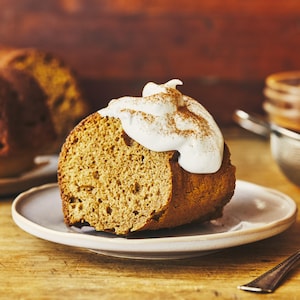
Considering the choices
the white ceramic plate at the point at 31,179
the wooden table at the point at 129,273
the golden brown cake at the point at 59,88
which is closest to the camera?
the wooden table at the point at 129,273

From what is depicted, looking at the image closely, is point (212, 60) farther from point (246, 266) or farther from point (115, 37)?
point (246, 266)

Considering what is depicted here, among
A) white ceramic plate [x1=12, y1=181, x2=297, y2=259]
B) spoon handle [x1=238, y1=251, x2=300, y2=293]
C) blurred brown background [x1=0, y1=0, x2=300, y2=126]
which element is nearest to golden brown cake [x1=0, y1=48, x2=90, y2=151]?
blurred brown background [x1=0, y1=0, x2=300, y2=126]

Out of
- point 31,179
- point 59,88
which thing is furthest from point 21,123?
point 59,88

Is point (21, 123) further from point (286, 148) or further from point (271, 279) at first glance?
point (271, 279)

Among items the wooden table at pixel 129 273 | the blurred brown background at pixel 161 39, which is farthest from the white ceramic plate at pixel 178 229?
the blurred brown background at pixel 161 39

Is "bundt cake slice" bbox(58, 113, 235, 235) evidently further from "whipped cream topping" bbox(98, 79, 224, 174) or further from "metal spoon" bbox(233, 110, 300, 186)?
"metal spoon" bbox(233, 110, 300, 186)

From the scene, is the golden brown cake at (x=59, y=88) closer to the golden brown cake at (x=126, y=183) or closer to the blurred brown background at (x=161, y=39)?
the blurred brown background at (x=161, y=39)

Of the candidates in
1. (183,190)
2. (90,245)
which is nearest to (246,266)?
(183,190)
